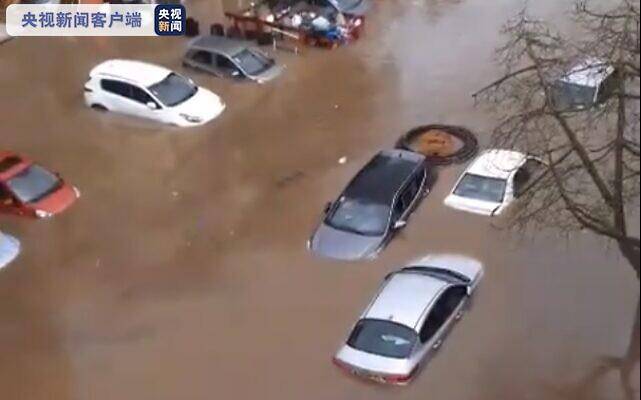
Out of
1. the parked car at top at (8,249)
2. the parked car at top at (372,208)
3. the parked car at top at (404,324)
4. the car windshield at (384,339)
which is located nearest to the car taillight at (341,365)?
the parked car at top at (404,324)

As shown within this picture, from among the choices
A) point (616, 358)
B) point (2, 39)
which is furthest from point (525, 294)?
point (2, 39)

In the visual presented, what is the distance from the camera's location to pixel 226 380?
13094 millimetres

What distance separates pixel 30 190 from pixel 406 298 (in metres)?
6.83

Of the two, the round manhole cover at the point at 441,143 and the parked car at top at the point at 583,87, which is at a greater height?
the parked car at top at the point at 583,87

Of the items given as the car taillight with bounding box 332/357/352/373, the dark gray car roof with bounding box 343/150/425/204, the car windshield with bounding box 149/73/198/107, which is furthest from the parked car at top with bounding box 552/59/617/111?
the car windshield with bounding box 149/73/198/107

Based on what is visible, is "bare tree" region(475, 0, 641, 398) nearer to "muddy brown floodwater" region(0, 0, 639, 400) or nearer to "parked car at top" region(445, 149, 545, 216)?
"parked car at top" region(445, 149, 545, 216)

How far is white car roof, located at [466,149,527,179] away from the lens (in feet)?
52.8

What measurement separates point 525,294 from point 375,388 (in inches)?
108

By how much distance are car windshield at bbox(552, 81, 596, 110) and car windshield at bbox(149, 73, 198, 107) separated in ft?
26.1

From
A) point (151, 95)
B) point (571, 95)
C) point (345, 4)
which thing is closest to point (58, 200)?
point (151, 95)

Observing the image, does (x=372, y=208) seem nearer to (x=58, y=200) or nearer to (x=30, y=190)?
(x=58, y=200)

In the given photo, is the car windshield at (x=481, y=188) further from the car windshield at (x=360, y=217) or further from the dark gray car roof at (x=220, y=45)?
the dark gray car roof at (x=220, y=45)

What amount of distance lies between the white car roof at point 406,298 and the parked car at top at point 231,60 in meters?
7.68

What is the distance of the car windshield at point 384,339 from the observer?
504 inches
